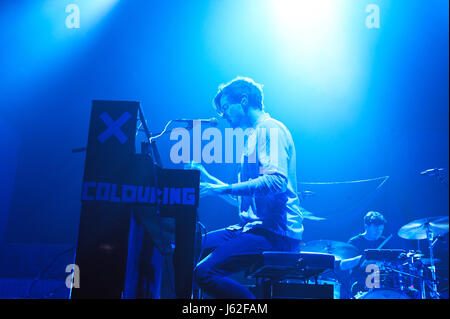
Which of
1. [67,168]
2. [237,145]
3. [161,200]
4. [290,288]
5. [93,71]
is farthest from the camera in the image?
[67,168]

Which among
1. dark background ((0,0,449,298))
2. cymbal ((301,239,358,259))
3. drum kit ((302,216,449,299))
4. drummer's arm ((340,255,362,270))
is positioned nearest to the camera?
drum kit ((302,216,449,299))

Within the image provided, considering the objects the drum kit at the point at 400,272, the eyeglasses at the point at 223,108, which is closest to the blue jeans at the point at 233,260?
the eyeglasses at the point at 223,108

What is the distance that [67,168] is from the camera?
6.11m

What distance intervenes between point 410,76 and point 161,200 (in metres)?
4.74

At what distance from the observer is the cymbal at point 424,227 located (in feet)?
16.0

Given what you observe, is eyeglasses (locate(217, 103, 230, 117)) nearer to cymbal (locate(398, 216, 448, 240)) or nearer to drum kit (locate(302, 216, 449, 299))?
drum kit (locate(302, 216, 449, 299))

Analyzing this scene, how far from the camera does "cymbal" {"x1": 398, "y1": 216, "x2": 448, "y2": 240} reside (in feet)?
16.0

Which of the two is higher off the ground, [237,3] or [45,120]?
[237,3]

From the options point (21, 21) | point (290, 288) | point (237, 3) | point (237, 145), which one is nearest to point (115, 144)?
point (290, 288)

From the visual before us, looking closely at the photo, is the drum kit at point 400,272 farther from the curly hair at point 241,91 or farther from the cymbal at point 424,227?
the curly hair at point 241,91

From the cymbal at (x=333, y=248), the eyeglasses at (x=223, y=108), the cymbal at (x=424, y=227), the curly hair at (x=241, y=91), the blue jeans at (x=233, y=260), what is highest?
the curly hair at (x=241, y=91)

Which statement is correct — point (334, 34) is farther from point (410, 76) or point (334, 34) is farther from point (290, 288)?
point (290, 288)

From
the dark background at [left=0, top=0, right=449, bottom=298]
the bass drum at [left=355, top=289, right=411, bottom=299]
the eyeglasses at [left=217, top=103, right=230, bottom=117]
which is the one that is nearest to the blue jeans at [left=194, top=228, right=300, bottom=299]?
the eyeglasses at [left=217, top=103, right=230, bottom=117]

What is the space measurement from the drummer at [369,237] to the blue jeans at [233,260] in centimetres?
234
